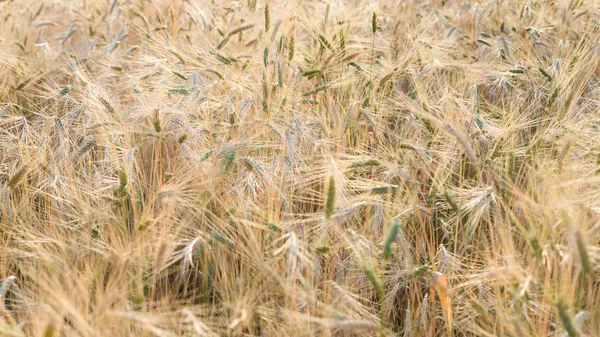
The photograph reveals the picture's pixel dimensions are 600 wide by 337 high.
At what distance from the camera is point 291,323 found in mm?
1301

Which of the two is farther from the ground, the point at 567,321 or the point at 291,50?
the point at 291,50

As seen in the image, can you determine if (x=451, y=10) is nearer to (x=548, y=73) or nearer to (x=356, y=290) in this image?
(x=548, y=73)

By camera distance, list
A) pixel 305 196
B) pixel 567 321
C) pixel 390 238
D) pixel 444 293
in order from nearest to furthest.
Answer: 1. pixel 567 321
2. pixel 390 238
3. pixel 444 293
4. pixel 305 196

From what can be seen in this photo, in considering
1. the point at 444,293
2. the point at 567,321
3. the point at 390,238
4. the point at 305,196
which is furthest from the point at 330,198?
the point at 305,196

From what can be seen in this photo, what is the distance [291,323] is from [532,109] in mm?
1453

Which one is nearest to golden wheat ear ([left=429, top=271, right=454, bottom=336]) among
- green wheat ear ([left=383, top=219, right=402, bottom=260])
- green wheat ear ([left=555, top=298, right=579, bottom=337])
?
green wheat ear ([left=383, top=219, right=402, bottom=260])

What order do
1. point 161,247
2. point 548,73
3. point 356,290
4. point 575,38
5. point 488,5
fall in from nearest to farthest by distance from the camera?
point 161,247 < point 356,290 < point 548,73 < point 575,38 < point 488,5

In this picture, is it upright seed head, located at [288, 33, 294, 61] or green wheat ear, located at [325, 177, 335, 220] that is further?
upright seed head, located at [288, 33, 294, 61]

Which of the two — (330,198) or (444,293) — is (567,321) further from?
(330,198)

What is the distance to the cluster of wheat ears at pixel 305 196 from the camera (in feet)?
4.36

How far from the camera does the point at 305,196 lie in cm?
195

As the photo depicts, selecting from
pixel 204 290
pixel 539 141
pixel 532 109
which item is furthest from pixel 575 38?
pixel 204 290

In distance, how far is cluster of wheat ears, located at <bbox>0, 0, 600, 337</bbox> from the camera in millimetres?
1330

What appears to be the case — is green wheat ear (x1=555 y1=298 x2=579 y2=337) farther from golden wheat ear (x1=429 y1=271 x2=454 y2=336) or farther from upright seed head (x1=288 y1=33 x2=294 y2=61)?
upright seed head (x1=288 y1=33 x2=294 y2=61)
